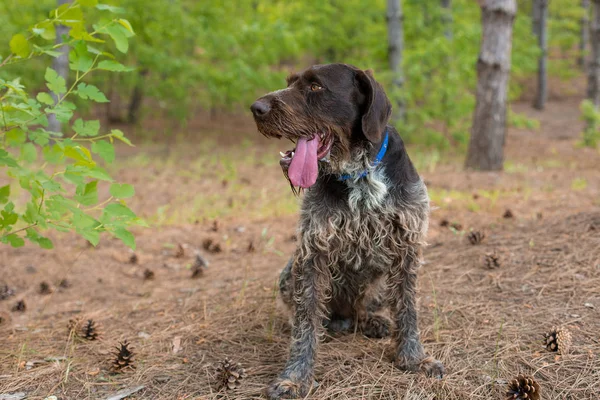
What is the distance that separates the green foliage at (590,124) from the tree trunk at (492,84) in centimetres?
399

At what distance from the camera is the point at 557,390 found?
9.66 ft

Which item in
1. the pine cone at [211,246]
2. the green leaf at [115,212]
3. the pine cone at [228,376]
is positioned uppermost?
the green leaf at [115,212]

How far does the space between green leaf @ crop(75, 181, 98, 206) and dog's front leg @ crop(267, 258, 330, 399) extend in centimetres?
124

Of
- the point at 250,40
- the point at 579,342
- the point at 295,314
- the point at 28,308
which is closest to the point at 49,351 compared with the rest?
the point at 28,308

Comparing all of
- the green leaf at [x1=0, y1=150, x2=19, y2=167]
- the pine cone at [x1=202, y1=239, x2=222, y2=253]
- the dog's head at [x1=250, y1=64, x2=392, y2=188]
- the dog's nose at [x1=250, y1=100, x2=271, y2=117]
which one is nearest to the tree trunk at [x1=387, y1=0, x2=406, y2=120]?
the pine cone at [x1=202, y1=239, x2=222, y2=253]

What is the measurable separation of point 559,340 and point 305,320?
4.90ft

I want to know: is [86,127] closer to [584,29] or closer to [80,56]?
[80,56]

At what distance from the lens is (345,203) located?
3154 millimetres

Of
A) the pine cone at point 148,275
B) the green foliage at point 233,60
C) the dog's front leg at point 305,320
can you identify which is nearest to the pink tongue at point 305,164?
the dog's front leg at point 305,320

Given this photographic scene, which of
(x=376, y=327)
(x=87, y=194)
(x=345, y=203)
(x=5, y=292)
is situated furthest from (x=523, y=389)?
(x=5, y=292)

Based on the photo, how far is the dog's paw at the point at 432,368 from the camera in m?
3.14

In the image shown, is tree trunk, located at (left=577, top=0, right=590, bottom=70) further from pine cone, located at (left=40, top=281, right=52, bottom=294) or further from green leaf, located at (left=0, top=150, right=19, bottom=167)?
green leaf, located at (left=0, top=150, right=19, bottom=167)

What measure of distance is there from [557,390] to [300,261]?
5.15 ft

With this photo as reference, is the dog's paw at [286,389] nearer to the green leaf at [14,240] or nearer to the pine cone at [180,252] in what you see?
the green leaf at [14,240]
